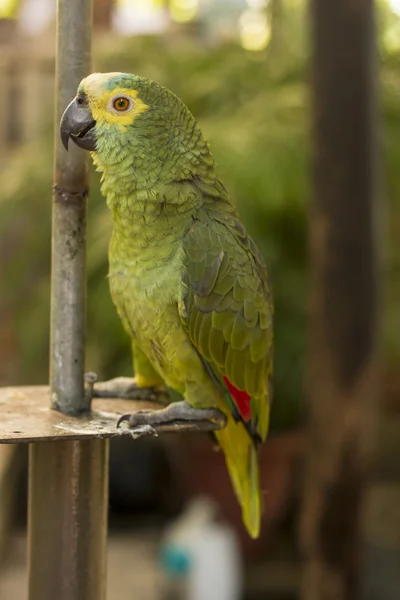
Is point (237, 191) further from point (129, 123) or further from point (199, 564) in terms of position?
point (129, 123)

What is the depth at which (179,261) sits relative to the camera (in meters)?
0.72

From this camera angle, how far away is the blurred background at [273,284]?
1755 millimetres

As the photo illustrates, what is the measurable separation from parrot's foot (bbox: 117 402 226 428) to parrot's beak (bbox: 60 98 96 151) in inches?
9.2

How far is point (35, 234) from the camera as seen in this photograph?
79.9 inches

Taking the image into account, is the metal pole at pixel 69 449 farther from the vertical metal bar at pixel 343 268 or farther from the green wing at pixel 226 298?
the vertical metal bar at pixel 343 268

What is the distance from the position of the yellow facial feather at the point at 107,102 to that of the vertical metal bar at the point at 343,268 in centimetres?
85

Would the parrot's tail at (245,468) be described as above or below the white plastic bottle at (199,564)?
above

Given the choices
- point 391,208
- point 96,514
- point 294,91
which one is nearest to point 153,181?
point 96,514

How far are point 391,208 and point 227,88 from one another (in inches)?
22.5

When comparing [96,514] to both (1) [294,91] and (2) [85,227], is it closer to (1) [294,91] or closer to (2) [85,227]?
(2) [85,227]

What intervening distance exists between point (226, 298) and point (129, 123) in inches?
7.2

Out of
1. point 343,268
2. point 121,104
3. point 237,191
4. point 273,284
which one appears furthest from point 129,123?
point 273,284

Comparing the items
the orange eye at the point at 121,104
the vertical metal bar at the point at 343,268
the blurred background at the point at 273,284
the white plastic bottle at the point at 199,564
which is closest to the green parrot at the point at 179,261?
the orange eye at the point at 121,104

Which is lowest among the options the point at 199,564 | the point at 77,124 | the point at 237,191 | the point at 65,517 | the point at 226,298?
the point at 199,564
